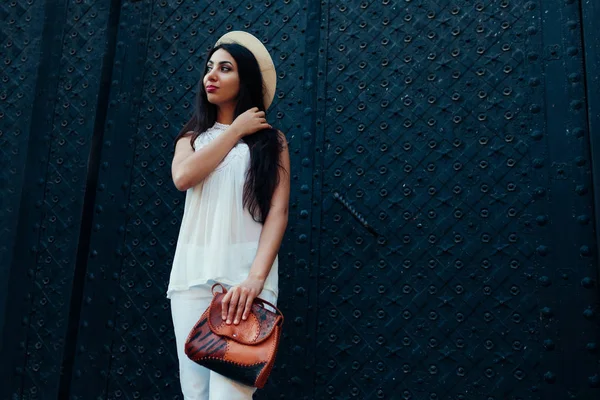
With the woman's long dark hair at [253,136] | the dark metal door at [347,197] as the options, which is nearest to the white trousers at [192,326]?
the woman's long dark hair at [253,136]

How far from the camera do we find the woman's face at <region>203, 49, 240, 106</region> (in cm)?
238

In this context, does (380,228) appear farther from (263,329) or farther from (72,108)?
(72,108)

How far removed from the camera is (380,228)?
3.15 metres

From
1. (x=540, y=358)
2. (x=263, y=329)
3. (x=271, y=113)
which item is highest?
(x=271, y=113)

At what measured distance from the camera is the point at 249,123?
7.54 feet

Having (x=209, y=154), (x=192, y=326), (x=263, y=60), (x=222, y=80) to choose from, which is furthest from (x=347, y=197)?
(x=192, y=326)

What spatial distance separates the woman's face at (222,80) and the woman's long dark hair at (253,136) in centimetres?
2

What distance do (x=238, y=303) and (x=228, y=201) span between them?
1.27ft

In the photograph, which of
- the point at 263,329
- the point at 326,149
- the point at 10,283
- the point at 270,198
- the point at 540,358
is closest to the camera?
the point at 263,329

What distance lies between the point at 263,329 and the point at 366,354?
1222 millimetres

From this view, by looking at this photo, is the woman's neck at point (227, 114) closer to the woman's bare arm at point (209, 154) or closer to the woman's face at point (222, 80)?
the woman's face at point (222, 80)

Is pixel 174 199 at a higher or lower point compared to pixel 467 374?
higher

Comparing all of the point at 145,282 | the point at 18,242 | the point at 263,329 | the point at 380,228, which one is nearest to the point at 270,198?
the point at 263,329

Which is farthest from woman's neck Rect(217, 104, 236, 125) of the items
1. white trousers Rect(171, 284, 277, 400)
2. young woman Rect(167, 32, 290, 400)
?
white trousers Rect(171, 284, 277, 400)
